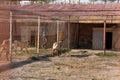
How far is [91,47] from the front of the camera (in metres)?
30.3

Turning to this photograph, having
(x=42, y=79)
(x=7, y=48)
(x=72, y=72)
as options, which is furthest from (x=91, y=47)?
(x=42, y=79)

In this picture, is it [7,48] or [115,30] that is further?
[115,30]

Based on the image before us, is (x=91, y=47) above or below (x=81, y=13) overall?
below

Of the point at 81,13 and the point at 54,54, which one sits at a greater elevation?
the point at 81,13

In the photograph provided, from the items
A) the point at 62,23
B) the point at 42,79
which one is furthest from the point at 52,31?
the point at 42,79

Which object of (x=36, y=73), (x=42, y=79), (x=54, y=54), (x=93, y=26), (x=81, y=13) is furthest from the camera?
(x=93, y=26)

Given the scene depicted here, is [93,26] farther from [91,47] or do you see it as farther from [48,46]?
[48,46]

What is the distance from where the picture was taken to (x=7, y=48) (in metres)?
16.0

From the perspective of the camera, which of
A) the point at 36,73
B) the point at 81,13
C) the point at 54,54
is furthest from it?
the point at 81,13

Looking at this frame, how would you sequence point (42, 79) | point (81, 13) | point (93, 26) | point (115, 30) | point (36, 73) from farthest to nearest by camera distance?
1. point (93, 26)
2. point (115, 30)
3. point (81, 13)
4. point (36, 73)
5. point (42, 79)

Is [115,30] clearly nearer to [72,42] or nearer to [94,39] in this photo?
[94,39]

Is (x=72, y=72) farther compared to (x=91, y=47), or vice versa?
(x=91, y=47)

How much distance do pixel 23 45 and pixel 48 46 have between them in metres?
5.72

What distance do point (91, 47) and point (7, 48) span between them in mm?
15350
